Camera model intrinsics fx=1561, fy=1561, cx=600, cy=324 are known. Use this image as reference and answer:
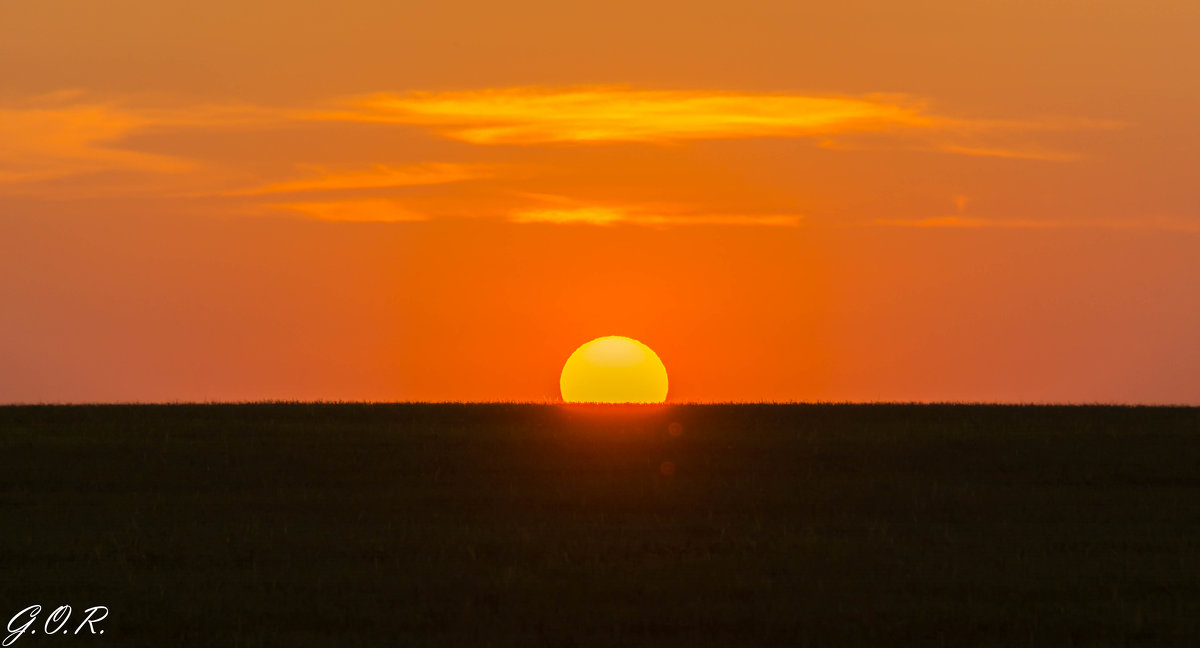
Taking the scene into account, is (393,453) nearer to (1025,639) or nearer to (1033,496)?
(1033,496)

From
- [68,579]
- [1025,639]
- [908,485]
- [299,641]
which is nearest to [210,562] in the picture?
[68,579]

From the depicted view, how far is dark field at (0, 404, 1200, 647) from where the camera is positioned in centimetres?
1752

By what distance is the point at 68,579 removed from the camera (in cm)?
1964

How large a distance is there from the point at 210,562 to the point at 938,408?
27189 millimetres

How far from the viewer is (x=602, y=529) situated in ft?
77.0

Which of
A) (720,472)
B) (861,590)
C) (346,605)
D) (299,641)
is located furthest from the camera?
(720,472)

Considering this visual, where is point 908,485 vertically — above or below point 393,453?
below

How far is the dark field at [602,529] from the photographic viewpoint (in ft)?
57.5
